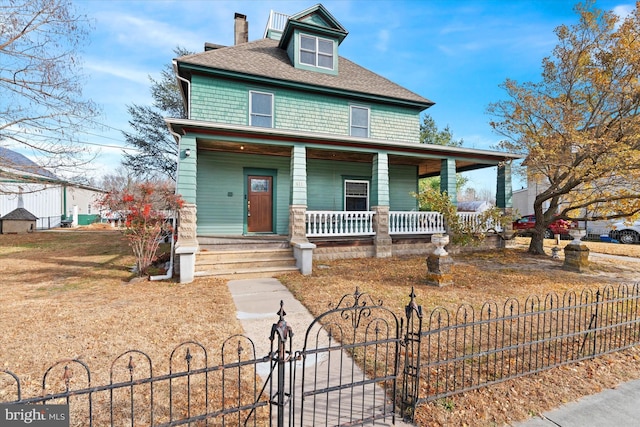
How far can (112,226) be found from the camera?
2578 cm

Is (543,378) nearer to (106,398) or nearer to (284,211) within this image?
(106,398)

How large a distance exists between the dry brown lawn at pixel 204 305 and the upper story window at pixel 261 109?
19.2 ft

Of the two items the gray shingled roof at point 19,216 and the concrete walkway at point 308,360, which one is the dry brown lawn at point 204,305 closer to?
the concrete walkway at point 308,360

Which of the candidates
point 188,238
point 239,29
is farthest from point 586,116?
point 239,29

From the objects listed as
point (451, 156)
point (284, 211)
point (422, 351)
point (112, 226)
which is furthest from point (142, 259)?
point (112, 226)

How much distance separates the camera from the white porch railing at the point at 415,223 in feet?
34.3

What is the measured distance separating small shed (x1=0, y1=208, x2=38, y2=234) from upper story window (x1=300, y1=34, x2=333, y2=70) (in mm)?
20741

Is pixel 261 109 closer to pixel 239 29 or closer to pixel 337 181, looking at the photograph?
pixel 337 181

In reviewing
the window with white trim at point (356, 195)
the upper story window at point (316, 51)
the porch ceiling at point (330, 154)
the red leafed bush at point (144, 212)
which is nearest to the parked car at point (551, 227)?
the porch ceiling at point (330, 154)

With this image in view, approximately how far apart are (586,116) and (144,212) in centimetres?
1369

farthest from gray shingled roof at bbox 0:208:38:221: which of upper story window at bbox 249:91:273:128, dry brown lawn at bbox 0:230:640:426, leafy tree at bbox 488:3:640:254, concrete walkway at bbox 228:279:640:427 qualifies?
leafy tree at bbox 488:3:640:254

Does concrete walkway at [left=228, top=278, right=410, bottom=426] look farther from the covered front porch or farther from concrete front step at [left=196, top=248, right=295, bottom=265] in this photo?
the covered front porch

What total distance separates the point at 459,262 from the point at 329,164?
618 centimetres

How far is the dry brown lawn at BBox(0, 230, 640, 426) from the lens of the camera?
291 cm
